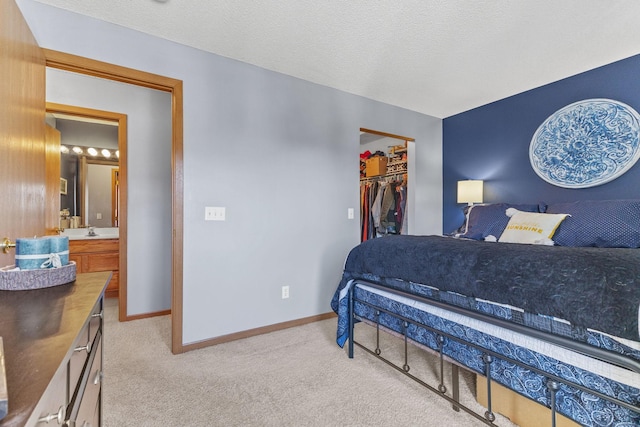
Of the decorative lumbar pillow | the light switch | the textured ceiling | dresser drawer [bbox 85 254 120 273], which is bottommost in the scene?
dresser drawer [bbox 85 254 120 273]

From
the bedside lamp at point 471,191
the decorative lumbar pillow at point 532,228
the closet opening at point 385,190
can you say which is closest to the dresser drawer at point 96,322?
the decorative lumbar pillow at point 532,228

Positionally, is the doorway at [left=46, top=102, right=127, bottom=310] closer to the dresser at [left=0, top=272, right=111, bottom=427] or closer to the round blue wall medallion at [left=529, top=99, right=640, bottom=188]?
the dresser at [left=0, top=272, right=111, bottom=427]

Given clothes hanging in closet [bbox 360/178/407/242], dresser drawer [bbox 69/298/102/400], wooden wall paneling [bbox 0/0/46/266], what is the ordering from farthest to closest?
clothes hanging in closet [bbox 360/178/407/242] → wooden wall paneling [bbox 0/0/46/266] → dresser drawer [bbox 69/298/102/400]

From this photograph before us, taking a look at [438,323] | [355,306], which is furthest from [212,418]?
[438,323]

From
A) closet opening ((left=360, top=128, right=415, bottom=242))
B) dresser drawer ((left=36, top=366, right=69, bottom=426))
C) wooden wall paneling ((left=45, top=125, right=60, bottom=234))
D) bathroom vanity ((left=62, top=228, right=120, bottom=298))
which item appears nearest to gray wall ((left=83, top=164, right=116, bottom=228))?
bathroom vanity ((left=62, top=228, right=120, bottom=298))

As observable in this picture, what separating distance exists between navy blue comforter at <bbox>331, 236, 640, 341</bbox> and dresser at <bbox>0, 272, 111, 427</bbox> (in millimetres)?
A: 1430

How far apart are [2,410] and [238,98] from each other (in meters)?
2.54

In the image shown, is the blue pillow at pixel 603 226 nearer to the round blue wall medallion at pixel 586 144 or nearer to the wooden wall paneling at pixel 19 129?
the round blue wall medallion at pixel 586 144

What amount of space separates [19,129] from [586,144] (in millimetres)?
4019

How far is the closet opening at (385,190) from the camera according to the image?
4344 millimetres

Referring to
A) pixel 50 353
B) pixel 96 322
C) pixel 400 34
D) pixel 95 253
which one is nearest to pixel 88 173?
pixel 95 253

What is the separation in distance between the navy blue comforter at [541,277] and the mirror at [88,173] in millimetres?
4138

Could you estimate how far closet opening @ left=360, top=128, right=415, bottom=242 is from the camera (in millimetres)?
4344

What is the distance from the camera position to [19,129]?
4.58 feet
